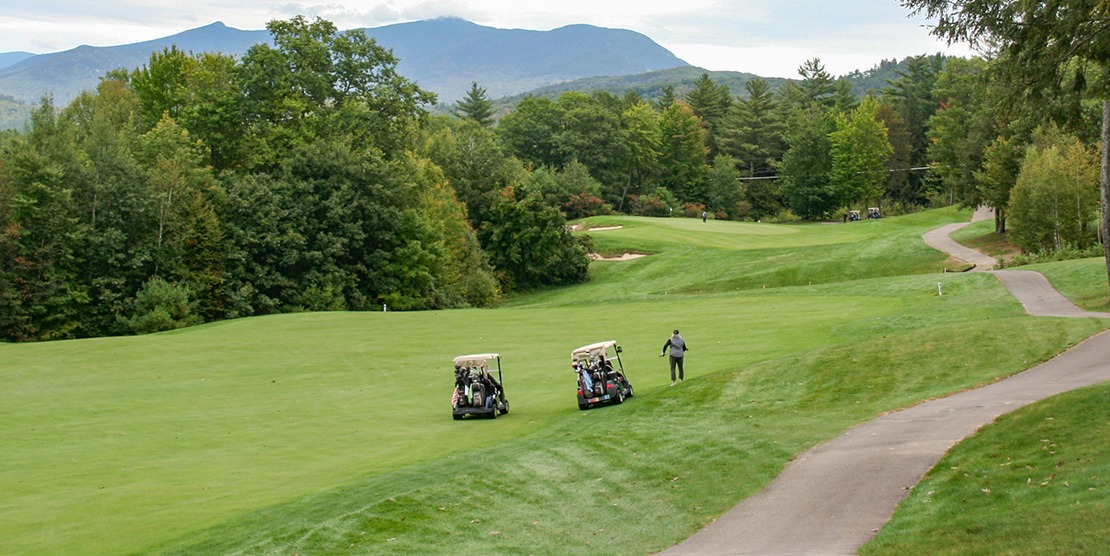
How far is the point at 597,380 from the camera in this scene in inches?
980

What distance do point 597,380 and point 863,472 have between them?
32.7ft

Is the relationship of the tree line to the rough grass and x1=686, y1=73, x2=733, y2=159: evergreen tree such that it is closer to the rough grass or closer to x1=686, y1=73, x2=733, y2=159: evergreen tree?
the rough grass

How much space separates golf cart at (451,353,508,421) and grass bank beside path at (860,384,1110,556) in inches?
470

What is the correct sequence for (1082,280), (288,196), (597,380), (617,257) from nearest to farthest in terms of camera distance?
→ (597,380), (1082,280), (288,196), (617,257)

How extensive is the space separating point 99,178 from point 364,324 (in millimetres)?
22439

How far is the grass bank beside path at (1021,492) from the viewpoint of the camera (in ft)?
35.6

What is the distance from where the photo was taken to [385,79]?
68.2 metres

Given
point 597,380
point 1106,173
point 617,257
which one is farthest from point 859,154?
point 597,380

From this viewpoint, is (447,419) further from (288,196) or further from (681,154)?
(681,154)

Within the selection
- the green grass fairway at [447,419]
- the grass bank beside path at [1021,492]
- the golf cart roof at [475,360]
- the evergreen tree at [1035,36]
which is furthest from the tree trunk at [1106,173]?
the golf cart roof at [475,360]

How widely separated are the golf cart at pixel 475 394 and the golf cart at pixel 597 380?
6.89ft

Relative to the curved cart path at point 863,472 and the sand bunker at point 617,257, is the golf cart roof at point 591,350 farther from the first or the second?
the sand bunker at point 617,257

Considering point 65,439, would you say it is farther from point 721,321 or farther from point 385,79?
point 385,79

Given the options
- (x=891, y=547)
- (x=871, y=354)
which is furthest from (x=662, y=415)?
(x=891, y=547)
